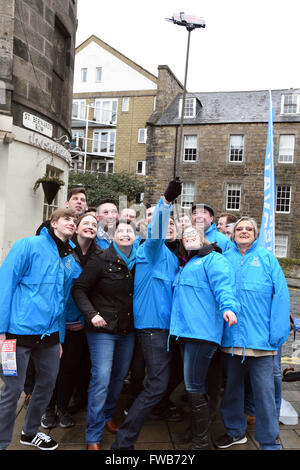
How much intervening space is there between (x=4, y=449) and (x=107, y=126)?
1377 inches

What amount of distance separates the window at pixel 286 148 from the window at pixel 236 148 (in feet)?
7.92

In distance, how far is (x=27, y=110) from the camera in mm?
8445

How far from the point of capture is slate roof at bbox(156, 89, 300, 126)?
26.1 m

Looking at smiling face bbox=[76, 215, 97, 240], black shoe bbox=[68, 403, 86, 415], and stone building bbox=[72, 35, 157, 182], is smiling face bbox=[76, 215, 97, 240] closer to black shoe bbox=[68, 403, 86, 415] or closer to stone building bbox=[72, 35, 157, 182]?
black shoe bbox=[68, 403, 86, 415]

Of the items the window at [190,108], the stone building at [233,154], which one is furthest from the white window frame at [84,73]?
the window at [190,108]

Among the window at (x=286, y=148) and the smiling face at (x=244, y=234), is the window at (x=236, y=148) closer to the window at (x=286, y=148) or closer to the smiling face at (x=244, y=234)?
the window at (x=286, y=148)

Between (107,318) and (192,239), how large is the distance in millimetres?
953

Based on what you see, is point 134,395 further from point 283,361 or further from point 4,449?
point 283,361

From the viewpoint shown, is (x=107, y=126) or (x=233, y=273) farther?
(x=107, y=126)

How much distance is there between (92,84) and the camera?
37469 millimetres

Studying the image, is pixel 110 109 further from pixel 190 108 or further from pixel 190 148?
pixel 190 148

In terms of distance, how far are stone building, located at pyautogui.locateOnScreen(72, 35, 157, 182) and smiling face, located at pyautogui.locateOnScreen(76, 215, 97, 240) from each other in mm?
30553

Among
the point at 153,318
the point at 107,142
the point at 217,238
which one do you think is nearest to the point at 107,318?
the point at 153,318

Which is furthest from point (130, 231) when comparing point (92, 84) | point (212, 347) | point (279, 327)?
point (92, 84)
